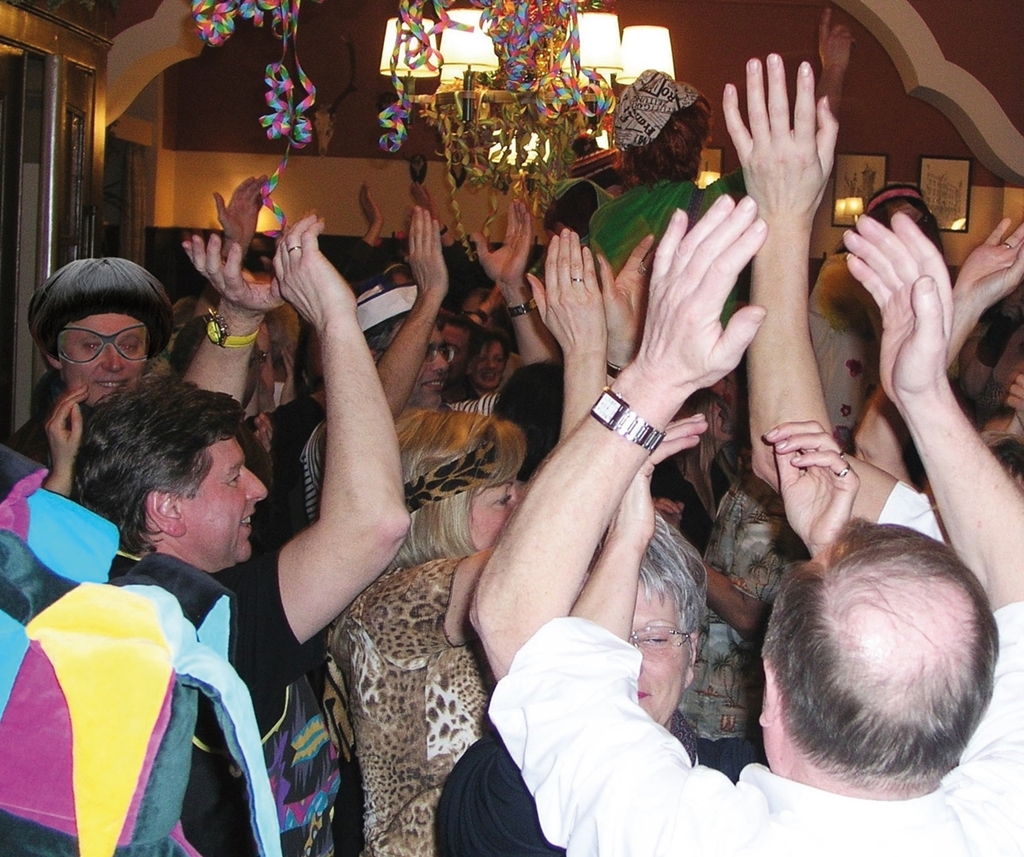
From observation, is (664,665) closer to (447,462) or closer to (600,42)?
(447,462)

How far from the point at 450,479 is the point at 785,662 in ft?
3.48

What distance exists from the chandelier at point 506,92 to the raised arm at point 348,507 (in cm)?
103

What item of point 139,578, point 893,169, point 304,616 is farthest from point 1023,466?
point 893,169

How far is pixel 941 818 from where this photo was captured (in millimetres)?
995

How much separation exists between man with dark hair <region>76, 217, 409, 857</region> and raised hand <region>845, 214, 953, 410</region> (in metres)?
0.63

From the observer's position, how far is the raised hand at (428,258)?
8.48ft

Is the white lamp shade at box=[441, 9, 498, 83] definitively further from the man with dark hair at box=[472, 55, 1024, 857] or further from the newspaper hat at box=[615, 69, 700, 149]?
the man with dark hair at box=[472, 55, 1024, 857]

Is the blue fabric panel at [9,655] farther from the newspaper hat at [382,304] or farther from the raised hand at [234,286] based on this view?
the newspaper hat at [382,304]

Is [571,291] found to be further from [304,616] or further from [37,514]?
[37,514]

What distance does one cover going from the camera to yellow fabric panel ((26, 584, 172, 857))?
3.20 ft

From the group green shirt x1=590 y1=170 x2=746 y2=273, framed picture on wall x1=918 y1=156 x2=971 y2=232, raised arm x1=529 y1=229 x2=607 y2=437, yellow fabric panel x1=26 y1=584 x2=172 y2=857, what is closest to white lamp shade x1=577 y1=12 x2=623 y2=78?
green shirt x1=590 y1=170 x2=746 y2=273

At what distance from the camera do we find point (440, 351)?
332 cm

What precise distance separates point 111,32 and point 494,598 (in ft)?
16.8

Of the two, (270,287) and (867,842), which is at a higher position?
(270,287)
